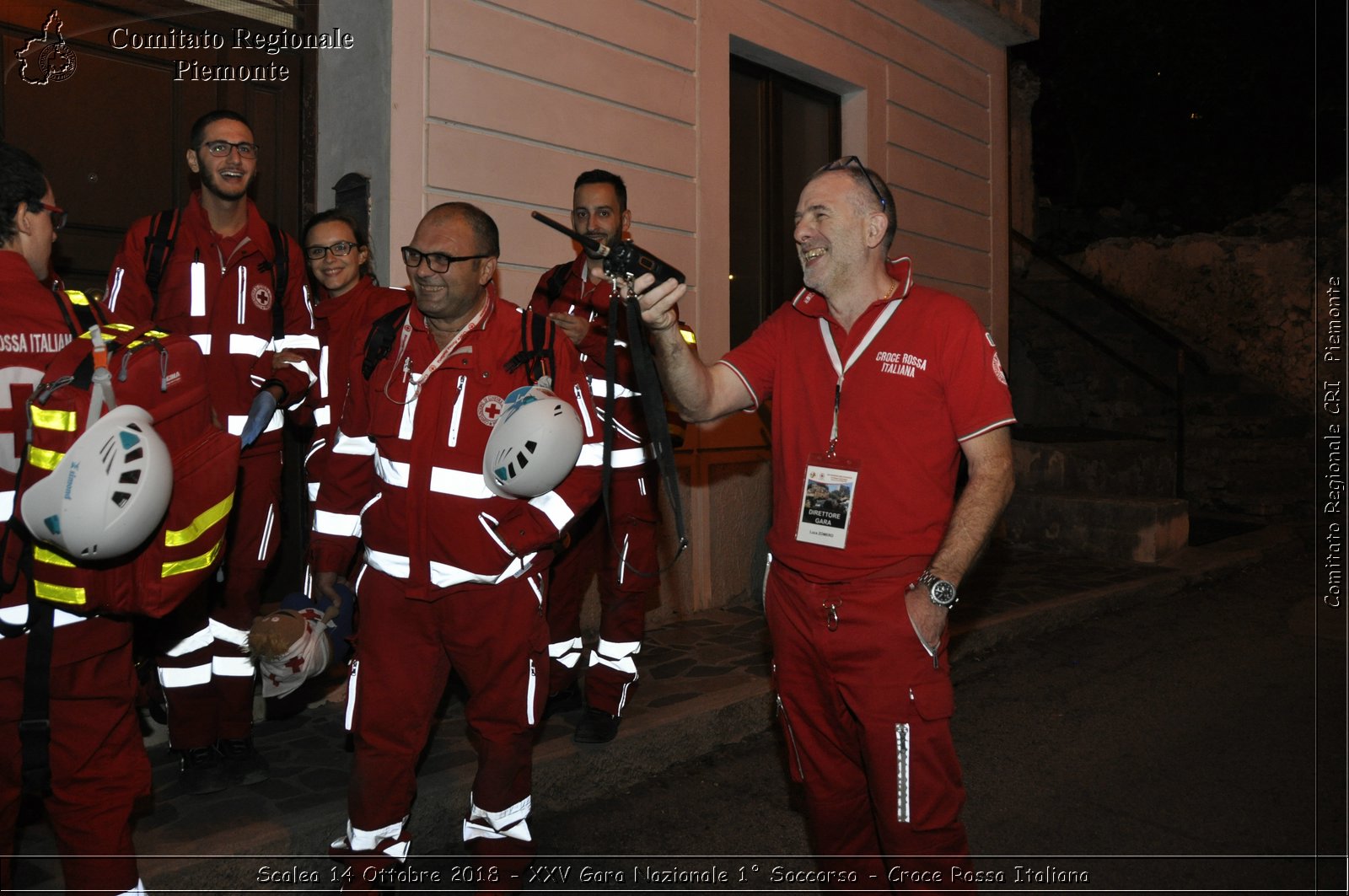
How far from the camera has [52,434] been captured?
8.46 ft

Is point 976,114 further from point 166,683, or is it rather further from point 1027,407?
point 166,683

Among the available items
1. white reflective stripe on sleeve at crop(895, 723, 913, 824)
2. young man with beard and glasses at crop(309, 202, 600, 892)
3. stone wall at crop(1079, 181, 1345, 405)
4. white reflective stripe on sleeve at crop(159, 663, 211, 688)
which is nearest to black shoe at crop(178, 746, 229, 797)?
white reflective stripe on sleeve at crop(159, 663, 211, 688)

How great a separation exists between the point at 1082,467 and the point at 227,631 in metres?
8.78

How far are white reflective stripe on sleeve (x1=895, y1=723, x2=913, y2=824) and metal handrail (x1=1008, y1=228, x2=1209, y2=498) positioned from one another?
9858mm

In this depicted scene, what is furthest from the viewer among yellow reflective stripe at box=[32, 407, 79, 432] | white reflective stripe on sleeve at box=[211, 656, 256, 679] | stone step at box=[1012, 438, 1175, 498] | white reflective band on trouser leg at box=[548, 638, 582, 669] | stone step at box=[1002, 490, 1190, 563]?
stone step at box=[1012, 438, 1175, 498]

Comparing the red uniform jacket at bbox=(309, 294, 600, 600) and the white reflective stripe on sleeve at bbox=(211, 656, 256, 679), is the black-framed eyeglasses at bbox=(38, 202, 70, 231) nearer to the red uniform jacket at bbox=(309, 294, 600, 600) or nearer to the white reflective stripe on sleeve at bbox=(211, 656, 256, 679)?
the red uniform jacket at bbox=(309, 294, 600, 600)

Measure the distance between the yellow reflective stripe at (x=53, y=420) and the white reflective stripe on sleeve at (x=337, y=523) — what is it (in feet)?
3.83

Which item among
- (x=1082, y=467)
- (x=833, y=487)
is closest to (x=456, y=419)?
(x=833, y=487)

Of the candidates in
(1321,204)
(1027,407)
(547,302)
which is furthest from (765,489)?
(1321,204)

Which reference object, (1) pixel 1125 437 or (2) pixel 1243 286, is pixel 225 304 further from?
(2) pixel 1243 286

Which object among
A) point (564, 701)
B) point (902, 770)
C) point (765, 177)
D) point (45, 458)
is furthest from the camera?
point (765, 177)

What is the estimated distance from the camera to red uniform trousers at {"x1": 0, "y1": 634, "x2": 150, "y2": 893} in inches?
108

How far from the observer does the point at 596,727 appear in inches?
189

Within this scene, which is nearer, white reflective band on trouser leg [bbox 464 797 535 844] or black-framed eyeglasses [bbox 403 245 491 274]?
black-framed eyeglasses [bbox 403 245 491 274]
